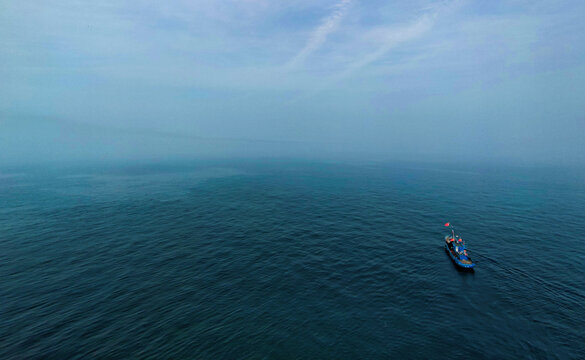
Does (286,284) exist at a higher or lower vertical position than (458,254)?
lower

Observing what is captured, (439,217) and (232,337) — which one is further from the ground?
(439,217)

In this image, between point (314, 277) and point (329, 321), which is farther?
point (314, 277)

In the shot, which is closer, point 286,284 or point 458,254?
point 286,284

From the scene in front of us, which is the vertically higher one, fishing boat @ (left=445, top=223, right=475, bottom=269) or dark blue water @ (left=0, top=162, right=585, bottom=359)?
fishing boat @ (left=445, top=223, right=475, bottom=269)

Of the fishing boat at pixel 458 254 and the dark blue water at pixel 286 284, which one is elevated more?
the fishing boat at pixel 458 254

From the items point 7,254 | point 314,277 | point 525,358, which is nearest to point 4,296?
point 7,254

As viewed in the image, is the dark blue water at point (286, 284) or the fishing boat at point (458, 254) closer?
the dark blue water at point (286, 284)

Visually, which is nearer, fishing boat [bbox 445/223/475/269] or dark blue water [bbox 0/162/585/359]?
dark blue water [bbox 0/162/585/359]

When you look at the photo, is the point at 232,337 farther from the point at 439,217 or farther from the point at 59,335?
the point at 439,217
